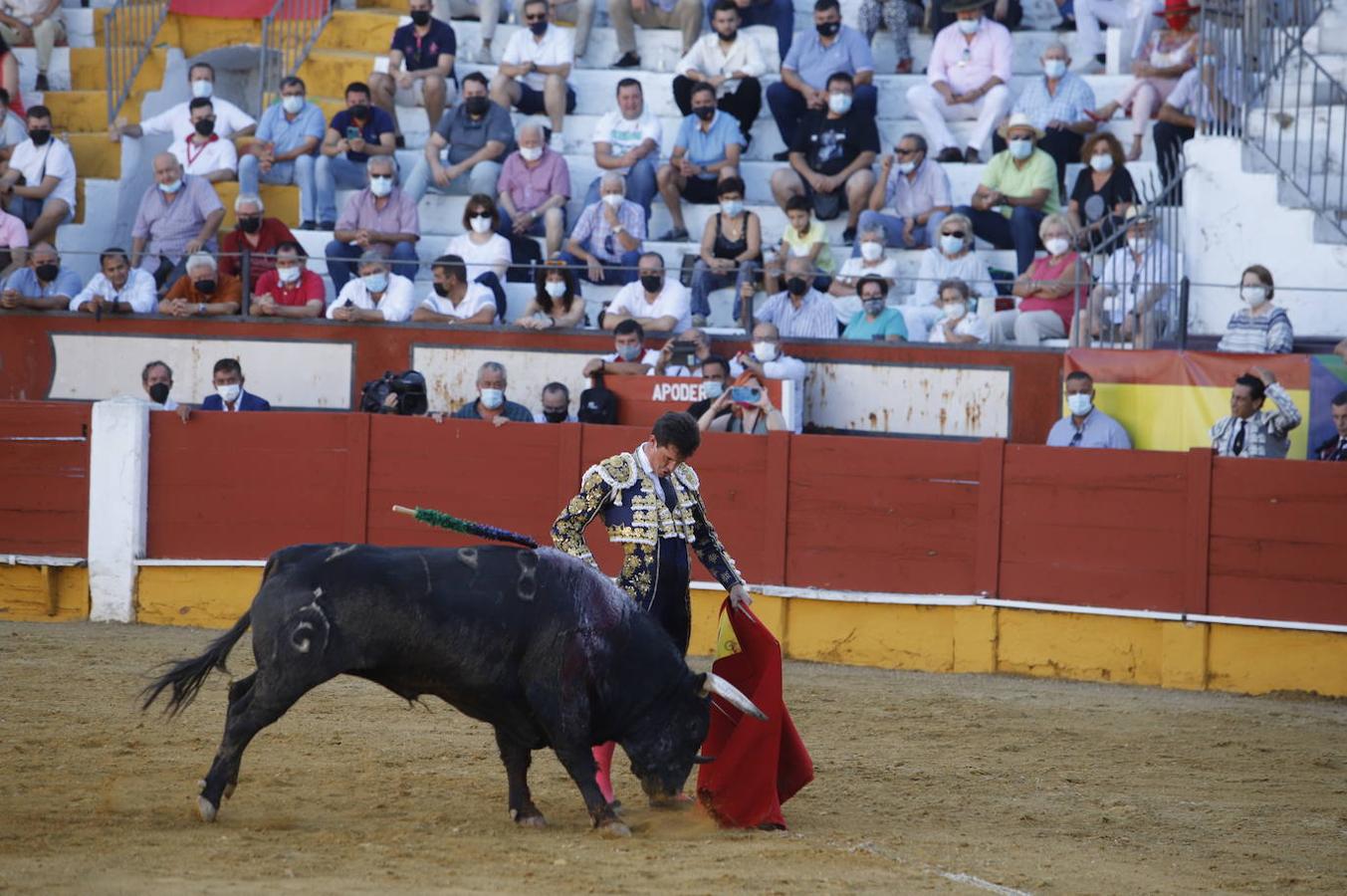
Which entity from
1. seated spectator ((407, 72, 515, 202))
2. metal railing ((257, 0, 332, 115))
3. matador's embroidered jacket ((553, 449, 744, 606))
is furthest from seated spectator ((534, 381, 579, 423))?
metal railing ((257, 0, 332, 115))

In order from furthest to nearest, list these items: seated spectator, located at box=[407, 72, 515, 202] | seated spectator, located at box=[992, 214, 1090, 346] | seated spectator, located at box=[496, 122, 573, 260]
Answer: seated spectator, located at box=[407, 72, 515, 202] < seated spectator, located at box=[496, 122, 573, 260] < seated spectator, located at box=[992, 214, 1090, 346]

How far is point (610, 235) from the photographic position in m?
12.0

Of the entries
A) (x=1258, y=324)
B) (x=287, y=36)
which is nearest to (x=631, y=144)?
(x=287, y=36)

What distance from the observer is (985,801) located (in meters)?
6.34

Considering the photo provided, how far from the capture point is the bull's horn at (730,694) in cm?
570

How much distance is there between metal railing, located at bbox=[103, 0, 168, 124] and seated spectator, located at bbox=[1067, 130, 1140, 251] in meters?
7.30

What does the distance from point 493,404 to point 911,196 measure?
11.1ft

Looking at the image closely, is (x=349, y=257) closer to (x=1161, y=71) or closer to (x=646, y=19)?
(x=646, y=19)

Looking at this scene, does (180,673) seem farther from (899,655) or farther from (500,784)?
(899,655)

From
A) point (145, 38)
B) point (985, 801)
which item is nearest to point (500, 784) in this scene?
point (985, 801)

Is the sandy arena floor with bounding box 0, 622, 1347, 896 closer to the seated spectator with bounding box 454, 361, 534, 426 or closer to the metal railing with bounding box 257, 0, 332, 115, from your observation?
the seated spectator with bounding box 454, 361, 534, 426

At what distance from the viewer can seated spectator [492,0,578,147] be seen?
13.4 m

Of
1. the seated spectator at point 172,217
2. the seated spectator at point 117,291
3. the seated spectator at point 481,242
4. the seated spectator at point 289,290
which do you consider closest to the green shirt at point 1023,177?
the seated spectator at point 481,242

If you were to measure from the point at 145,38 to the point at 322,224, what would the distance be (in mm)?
2883
